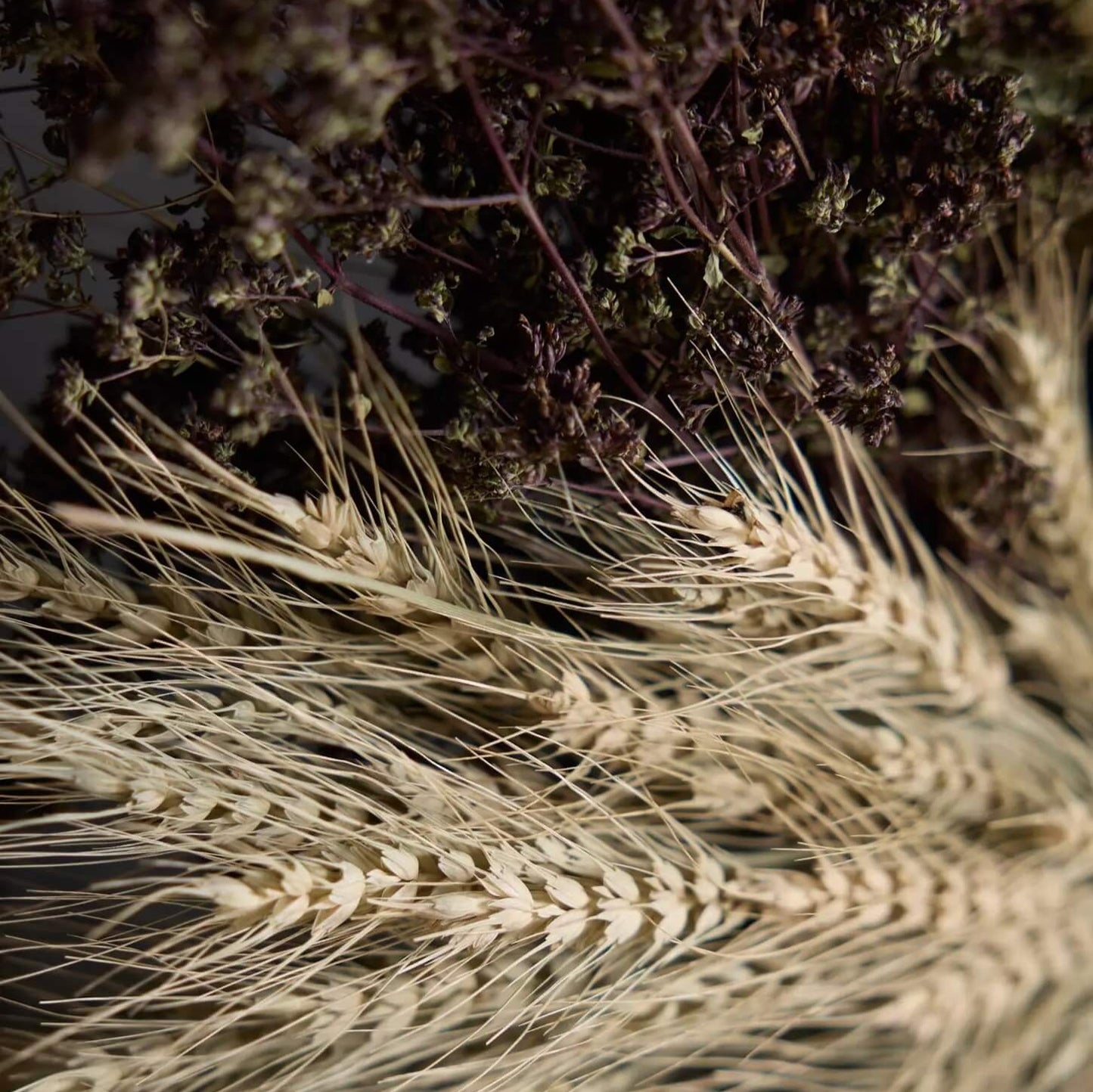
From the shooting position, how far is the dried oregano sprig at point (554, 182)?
38 centimetres

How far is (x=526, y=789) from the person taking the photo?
1.87ft

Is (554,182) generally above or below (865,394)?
above

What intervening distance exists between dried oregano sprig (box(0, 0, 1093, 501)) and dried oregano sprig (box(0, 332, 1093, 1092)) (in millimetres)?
56

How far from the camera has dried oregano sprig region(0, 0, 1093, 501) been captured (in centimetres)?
38

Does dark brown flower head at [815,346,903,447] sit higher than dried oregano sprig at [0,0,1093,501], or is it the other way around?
dried oregano sprig at [0,0,1093,501]

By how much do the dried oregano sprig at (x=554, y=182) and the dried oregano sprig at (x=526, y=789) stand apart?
6cm

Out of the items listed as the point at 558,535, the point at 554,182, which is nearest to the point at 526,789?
the point at 558,535

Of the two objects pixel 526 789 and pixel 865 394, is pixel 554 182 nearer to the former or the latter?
pixel 865 394

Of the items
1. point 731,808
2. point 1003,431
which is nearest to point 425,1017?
point 731,808

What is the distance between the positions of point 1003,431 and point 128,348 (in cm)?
57

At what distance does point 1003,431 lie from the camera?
0.69 metres

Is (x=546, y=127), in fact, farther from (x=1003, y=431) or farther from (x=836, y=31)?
(x=1003, y=431)

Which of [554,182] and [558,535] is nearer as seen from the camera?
[554,182]

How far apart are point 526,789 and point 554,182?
33 centimetres
